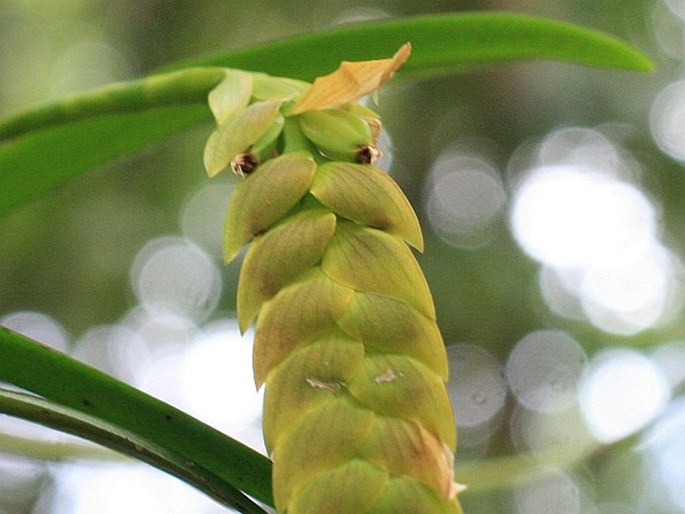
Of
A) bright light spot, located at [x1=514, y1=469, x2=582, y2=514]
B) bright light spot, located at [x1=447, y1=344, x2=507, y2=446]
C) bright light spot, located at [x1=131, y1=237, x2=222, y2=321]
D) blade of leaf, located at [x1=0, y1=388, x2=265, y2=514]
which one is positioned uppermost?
bright light spot, located at [x1=131, y1=237, x2=222, y2=321]

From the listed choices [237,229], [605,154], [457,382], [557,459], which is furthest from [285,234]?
[605,154]

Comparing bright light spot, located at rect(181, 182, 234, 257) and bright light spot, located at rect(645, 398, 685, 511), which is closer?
bright light spot, located at rect(645, 398, 685, 511)

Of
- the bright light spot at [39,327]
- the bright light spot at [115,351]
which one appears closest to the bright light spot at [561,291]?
the bright light spot at [115,351]

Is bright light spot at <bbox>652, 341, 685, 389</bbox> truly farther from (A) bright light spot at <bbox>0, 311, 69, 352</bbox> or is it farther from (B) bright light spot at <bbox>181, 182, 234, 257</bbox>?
(A) bright light spot at <bbox>0, 311, 69, 352</bbox>

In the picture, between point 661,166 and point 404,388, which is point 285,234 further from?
point 661,166

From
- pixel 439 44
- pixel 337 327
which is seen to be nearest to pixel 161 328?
pixel 439 44

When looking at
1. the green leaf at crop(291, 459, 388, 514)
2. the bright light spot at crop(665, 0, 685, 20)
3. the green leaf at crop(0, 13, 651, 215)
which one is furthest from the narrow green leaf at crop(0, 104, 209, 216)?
the bright light spot at crop(665, 0, 685, 20)
